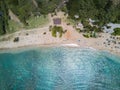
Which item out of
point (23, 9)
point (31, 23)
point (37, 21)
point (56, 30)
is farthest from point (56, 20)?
point (23, 9)

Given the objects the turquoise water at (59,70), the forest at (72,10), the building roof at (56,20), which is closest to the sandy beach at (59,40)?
the building roof at (56,20)

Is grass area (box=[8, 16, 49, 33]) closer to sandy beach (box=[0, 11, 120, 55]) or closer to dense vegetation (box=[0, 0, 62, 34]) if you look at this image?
dense vegetation (box=[0, 0, 62, 34])

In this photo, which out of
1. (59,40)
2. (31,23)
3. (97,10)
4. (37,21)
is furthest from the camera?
(37,21)

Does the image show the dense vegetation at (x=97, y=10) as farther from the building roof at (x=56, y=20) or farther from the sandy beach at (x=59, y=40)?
the sandy beach at (x=59, y=40)

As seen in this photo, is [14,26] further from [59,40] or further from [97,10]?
[97,10]

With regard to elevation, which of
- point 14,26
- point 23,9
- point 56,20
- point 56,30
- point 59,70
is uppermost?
point 23,9

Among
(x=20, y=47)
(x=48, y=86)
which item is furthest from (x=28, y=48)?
(x=48, y=86)
